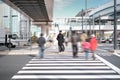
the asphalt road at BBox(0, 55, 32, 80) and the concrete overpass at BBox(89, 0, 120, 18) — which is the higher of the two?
the concrete overpass at BBox(89, 0, 120, 18)

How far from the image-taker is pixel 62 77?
42.3 feet

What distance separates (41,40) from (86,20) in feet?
299

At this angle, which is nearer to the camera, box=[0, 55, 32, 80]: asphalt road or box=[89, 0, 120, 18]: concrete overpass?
box=[0, 55, 32, 80]: asphalt road

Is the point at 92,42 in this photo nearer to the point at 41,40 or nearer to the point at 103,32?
the point at 41,40

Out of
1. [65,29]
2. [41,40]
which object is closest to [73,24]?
[65,29]

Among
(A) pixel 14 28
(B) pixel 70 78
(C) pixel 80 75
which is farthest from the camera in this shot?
(A) pixel 14 28

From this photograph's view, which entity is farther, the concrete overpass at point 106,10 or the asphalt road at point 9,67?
the concrete overpass at point 106,10

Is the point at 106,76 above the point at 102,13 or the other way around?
the other way around

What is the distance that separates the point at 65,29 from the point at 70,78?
91671 millimetres

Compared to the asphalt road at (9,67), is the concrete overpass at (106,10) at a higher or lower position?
higher

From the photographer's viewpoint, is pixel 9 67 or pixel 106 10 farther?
pixel 106 10

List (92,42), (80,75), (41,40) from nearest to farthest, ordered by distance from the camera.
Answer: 1. (80,75)
2. (92,42)
3. (41,40)

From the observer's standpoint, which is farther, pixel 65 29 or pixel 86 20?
pixel 86 20

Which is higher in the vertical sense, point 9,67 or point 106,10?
point 106,10
